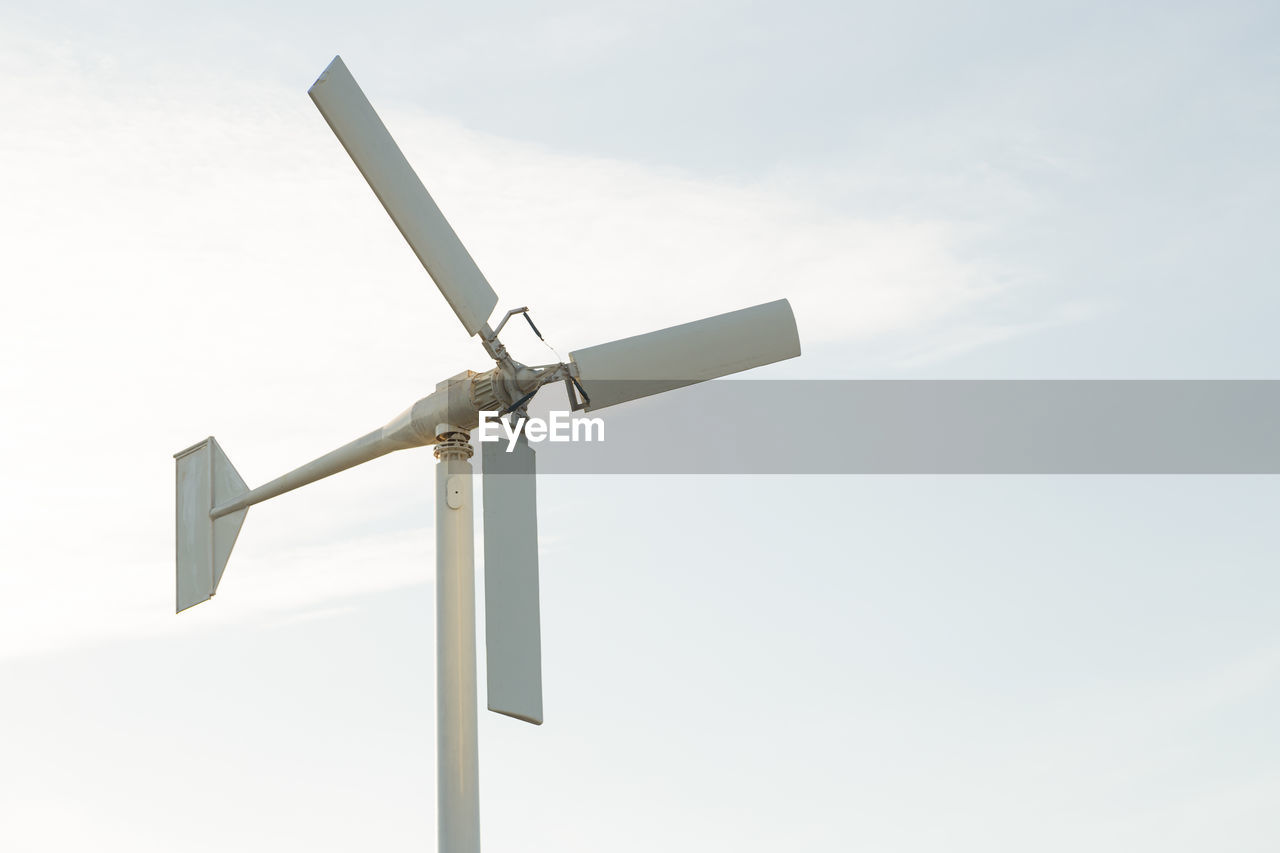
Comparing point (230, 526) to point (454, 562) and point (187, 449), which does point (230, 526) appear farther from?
point (454, 562)

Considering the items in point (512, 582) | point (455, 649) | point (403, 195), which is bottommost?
point (455, 649)

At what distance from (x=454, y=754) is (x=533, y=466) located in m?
3.42

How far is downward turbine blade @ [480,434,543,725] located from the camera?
15.9 metres

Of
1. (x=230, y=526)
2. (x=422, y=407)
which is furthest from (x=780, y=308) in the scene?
(x=230, y=526)

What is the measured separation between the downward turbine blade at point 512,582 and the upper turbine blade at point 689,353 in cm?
125

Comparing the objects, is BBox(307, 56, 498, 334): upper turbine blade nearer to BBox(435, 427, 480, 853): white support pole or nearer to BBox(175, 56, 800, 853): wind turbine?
BBox(175, 56, 800, 853): wind turbine

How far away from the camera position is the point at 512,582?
16484 mm

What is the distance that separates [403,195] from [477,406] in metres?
2.64

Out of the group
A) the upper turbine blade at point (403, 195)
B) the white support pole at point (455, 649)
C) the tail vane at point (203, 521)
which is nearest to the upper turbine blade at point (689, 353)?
the upper turbine blade at point (403, 195)

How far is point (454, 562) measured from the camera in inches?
669

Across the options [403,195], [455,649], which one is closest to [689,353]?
[403,195]

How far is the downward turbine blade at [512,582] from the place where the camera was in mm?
15906

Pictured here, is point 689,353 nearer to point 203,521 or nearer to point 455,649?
point 455,649

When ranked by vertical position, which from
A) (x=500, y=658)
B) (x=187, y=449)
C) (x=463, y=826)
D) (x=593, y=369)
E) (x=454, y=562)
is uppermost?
(x=187, y=449)
